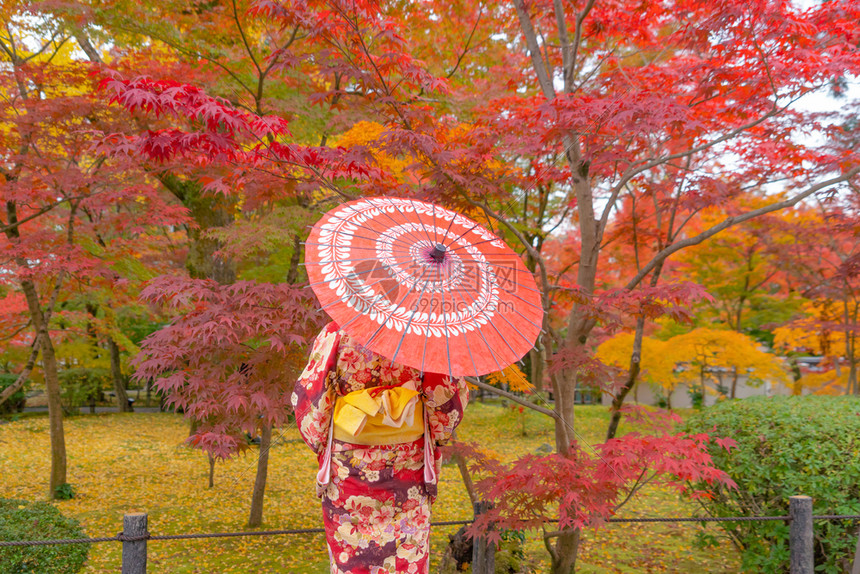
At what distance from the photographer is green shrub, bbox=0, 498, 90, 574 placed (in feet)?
11.4

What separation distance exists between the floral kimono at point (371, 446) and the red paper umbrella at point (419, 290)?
0.30 m

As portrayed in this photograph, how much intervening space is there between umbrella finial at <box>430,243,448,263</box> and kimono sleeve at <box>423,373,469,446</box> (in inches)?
18.3

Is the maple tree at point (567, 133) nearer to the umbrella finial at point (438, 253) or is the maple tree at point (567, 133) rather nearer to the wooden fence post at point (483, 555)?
the wooden fence post at point (483, 555)

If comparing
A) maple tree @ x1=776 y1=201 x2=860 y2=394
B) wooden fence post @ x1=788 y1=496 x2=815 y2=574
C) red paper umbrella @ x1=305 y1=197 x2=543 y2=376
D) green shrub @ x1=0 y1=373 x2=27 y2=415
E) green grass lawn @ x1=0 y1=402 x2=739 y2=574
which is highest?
maple tree @ x1=776 y1=201 x2=860 y2=394

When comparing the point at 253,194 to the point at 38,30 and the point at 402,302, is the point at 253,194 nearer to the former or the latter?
the point at 402,302

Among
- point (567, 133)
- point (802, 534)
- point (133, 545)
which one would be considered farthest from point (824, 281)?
point (133, 545)

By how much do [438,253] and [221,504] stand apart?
5.87 metres

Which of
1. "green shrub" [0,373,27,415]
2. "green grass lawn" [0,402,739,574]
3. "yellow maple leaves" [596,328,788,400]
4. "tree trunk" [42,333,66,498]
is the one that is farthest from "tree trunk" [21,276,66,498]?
"yellow maple leaves" [596,328,788,400]

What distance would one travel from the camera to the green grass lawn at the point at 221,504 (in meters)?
4.86

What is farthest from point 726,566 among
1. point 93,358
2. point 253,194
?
point 93,358

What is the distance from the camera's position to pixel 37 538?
11.8 feet

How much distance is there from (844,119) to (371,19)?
528 centimetres

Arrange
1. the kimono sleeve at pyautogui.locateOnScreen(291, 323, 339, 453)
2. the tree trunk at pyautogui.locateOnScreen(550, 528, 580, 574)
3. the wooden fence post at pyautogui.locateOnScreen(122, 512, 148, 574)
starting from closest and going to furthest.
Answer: the kimono sleeve at pyautogui.locateOnScreen(291, 323, 339, 453)
the wooden fence post at pyautogui.locateOnScreen(122, 512, 148, 574)
the tree trunk at pyautogui.locateOnScreen(550, 528, 580, 574)

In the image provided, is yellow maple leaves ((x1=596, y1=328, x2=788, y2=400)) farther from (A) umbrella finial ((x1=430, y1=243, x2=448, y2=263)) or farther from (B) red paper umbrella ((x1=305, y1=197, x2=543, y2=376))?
(A) umbrella finial ((x1=430, y1=243, x2=448, y2=263))
